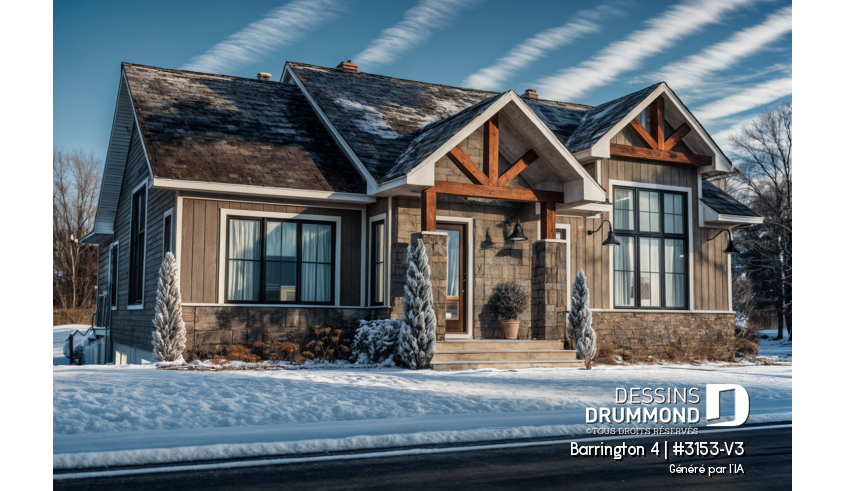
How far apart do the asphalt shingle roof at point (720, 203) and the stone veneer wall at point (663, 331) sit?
94.8 inches

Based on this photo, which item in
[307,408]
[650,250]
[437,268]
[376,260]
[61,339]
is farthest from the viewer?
[61,339]

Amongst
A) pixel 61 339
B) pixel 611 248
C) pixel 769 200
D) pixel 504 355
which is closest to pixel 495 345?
pixel 504 355

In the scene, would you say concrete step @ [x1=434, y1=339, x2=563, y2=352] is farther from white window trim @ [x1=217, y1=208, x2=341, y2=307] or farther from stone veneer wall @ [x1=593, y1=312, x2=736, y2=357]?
white window trim @ [x1=217, y1=208, x2=341, y2=307]

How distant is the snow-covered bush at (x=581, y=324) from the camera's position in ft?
44.1

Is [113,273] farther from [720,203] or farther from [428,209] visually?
[720,203]

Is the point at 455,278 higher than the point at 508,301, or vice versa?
the point at 455,278

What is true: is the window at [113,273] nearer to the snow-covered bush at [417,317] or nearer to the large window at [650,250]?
the snow-covered bush at [417,317]

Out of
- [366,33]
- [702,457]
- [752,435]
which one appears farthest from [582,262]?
[702,457]

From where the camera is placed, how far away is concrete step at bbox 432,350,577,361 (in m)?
12.0

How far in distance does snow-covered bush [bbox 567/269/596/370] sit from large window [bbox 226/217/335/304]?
4.76 metres

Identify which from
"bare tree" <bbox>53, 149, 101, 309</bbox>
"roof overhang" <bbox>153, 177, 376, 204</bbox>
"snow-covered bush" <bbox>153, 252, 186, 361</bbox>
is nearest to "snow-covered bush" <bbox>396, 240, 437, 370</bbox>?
"roof overhang" <bbox>153, 177, 376, 204</bbox>

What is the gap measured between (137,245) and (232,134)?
13.6 feet

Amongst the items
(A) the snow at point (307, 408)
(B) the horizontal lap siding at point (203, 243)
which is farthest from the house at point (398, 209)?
(A) the snow at point (307, 408)

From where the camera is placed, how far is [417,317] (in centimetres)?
1175
